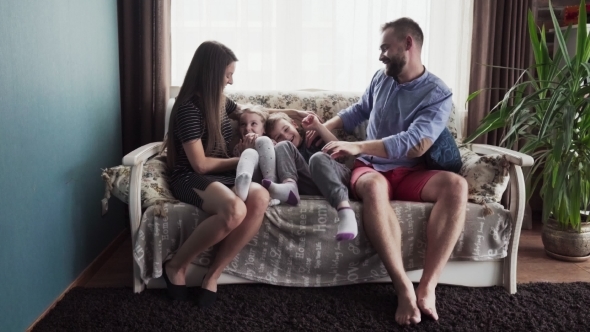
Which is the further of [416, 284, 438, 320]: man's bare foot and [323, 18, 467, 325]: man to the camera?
[323, 18, 467, 325]: man

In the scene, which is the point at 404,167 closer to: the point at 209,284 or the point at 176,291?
the point at 209,284

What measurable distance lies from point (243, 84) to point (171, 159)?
96 centimetres

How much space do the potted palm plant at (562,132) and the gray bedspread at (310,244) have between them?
1.51 feet

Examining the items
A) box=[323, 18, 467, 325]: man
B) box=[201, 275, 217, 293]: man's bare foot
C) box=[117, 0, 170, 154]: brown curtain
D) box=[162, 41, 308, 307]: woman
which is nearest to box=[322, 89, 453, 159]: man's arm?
box=[323, 18, 467, 325]: man

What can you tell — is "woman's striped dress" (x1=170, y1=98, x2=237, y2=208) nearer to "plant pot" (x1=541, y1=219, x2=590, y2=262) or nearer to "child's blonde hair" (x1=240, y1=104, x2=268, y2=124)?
"child's blonde hair" (x1=240, y1=104, x2=268, y2=124)

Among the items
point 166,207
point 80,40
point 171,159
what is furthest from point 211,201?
point 80,40

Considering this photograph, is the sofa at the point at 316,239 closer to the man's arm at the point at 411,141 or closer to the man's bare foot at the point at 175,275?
the man's bare foot at the point at 175,275

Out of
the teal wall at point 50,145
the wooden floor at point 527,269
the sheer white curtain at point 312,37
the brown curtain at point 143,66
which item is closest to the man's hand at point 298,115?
the sheer white curtain at point 312,37

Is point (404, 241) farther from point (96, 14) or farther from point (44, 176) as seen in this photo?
point (96, 14)

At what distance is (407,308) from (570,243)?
3.80 feet

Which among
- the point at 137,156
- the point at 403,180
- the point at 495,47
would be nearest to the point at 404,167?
the point at 403,180

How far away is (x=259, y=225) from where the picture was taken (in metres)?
2.05

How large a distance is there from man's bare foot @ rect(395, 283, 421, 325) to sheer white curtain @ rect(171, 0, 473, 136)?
4.86ft

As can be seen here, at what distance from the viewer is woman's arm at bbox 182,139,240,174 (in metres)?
2.09
